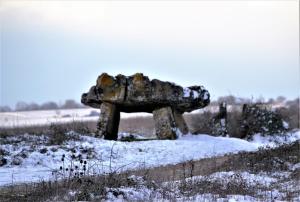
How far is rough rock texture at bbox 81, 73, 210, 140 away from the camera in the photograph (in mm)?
19250

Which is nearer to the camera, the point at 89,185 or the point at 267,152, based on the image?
the point at 89,185

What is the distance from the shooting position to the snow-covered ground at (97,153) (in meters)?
13.1

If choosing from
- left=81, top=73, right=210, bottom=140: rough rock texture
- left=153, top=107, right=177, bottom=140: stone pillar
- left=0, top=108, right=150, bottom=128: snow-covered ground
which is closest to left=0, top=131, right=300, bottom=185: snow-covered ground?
left=153, top=107, right=177, bottom=140: stone pillar

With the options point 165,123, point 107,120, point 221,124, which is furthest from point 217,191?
point 221,124

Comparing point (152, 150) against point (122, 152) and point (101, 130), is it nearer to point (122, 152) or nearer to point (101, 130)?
point (122, 152)

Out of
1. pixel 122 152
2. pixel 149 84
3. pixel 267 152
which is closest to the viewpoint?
pixel 267 152

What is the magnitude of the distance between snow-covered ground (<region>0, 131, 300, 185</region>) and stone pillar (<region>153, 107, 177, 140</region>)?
1.65 ft

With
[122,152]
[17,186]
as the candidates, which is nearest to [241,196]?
[17,186]

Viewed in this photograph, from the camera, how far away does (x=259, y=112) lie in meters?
29.1

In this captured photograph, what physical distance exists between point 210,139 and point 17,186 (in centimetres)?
1075

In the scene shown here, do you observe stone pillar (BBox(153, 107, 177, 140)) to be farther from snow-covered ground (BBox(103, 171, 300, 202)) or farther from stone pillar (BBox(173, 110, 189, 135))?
snow-covered ground (BBox(103, 171, 300, 202))

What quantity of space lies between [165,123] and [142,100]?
1351 mm

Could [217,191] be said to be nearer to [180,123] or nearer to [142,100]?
[142,100]

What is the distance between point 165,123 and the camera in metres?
19.9
